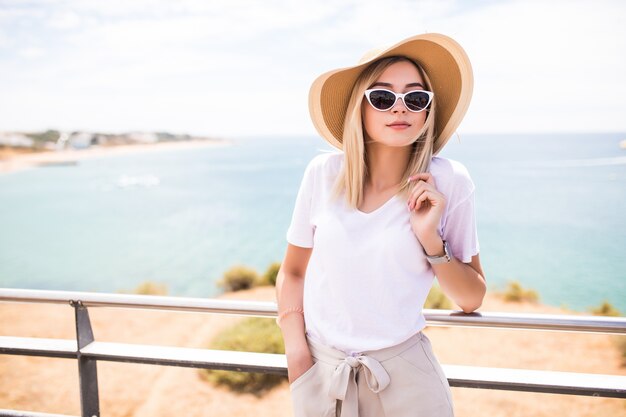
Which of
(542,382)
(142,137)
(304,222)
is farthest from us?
(142,137)

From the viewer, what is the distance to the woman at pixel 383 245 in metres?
1.14

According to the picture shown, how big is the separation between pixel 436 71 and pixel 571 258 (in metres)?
25.6

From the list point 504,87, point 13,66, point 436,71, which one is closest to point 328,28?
point 504,87

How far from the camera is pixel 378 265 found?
3.72ft

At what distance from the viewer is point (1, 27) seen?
75.9 meters

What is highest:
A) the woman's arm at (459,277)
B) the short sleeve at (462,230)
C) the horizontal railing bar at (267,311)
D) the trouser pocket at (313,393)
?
the short sleeve at (462,230)

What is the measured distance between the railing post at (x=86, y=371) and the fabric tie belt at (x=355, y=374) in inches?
43.3

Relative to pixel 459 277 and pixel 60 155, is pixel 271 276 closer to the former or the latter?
pixel 459 277

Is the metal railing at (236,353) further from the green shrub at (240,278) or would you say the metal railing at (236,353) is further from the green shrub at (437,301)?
the green shrub at (240,278)

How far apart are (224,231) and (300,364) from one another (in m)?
36.1

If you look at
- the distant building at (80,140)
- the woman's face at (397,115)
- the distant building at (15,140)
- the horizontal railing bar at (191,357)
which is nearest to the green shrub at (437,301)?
the horizontal railing bar at (191,357)

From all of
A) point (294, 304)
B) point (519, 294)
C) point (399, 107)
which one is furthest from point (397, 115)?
point (519, 294)

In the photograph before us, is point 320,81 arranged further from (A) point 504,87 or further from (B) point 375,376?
(A) point 504,87

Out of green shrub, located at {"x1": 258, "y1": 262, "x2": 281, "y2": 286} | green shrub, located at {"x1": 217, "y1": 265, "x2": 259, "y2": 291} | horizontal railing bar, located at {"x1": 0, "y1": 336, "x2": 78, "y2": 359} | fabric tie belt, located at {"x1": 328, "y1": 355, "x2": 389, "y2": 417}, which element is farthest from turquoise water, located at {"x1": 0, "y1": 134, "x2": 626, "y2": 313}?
fabric tie belt, located at {"x1": 328, "y1": 355, "x2": 389, "y2": 417}
